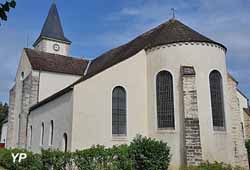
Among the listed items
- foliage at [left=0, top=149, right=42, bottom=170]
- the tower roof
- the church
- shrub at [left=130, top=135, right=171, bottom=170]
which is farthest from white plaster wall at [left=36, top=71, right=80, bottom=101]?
shrub at [left=130, top=135, right=171, bottom=170]

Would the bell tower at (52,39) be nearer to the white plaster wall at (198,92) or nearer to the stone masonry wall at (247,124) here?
the white plaster wall at (198,92)

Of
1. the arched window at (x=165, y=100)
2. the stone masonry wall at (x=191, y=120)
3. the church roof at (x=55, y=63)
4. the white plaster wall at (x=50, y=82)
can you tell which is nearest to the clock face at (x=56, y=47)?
the church roof at (x=55, y=63)

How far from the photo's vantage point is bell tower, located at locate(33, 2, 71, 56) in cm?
3841

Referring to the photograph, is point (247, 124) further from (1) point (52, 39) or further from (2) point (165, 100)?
(1) point (52, 39)

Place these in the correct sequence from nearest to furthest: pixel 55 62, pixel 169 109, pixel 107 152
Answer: pixel 107 152, pixel 169 109, pixel 55 62

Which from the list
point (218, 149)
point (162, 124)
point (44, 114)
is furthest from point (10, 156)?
point (218, 149)

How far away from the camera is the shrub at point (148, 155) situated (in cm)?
1379

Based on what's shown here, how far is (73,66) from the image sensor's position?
98.7 feet

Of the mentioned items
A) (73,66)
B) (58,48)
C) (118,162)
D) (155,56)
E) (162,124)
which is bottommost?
(118,162)

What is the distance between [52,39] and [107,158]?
2933 cm

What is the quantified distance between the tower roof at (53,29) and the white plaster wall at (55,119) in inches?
679

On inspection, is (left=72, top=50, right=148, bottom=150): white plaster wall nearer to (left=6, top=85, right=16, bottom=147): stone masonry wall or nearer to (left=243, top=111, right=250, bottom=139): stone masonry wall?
(left=243, top=111, right=250, bottom=139): stone masonry wall

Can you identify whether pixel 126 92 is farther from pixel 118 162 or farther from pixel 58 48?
pixel 58 48

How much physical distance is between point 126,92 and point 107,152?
6420 millimetres
